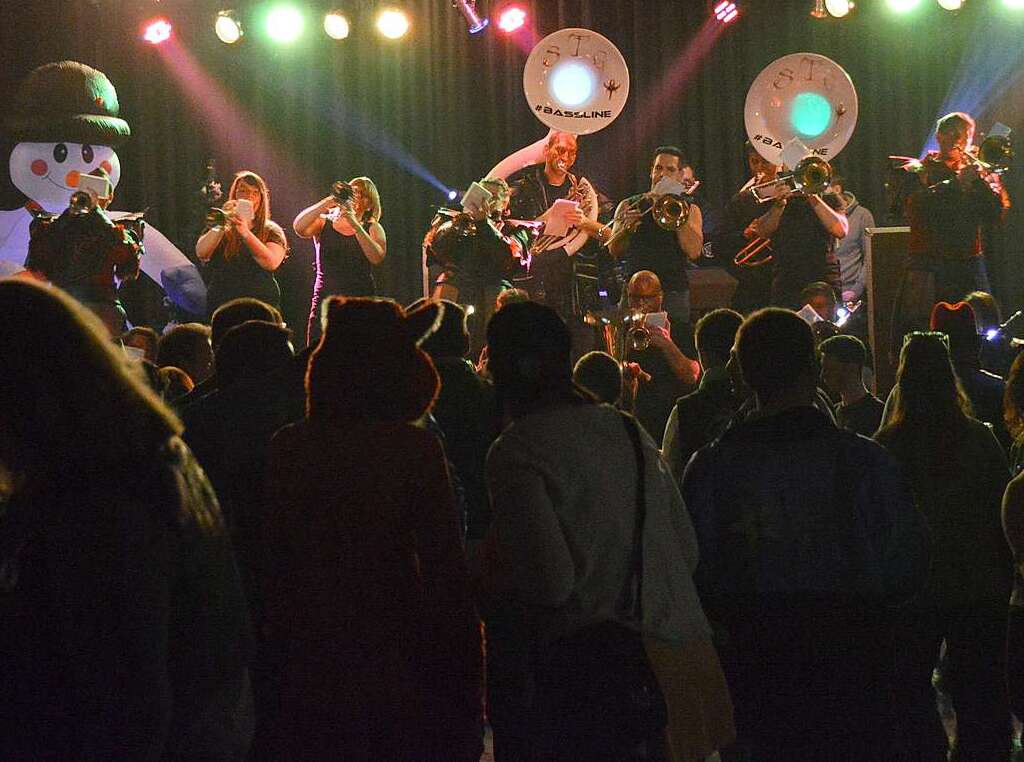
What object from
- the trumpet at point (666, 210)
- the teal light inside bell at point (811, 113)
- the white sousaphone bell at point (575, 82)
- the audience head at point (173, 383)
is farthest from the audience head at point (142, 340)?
the teal light inside bell at point (811, 113)

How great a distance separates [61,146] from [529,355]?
844cm

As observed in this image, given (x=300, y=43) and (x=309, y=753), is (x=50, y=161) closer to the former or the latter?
(x=300, y=43)

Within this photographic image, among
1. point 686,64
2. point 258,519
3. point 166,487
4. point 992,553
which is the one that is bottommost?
point 992,553

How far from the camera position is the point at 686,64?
37.0ft

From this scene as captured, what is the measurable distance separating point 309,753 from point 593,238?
25.9 feet

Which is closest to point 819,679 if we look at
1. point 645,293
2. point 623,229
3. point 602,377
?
point 602,377

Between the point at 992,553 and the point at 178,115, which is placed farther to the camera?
the point at 178,115

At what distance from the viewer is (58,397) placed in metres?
1.83

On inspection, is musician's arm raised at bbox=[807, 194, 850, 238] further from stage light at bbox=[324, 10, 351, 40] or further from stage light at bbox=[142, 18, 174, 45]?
stage light at bbox=[142, 18, 174, 45]

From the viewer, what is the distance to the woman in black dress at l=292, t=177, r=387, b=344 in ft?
28.8

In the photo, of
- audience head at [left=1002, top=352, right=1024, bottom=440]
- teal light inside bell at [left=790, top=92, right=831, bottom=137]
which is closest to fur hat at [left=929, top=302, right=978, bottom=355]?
audience head at [left=1002, top=352, right=1024, bottom=440]

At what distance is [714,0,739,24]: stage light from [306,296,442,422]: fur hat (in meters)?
8.76

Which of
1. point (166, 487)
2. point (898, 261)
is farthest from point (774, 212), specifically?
point (166, 487)

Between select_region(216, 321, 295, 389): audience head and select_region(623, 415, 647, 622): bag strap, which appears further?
select_region(216, 321, 295, 389): audience head
